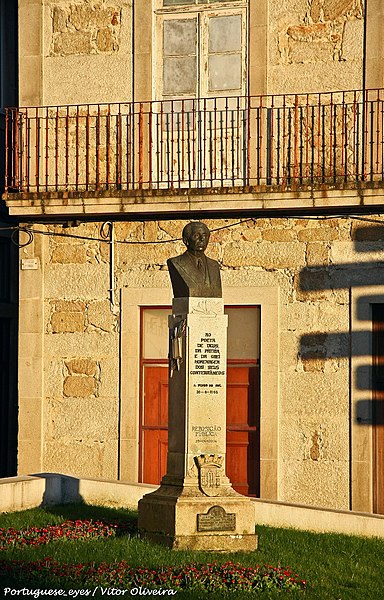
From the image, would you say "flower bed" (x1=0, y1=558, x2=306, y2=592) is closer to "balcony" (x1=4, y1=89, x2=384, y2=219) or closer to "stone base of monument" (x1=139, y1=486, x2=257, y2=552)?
"stone base of monument" (x1=139, y1=486, x2=257, y2=552)

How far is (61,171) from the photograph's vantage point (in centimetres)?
1848

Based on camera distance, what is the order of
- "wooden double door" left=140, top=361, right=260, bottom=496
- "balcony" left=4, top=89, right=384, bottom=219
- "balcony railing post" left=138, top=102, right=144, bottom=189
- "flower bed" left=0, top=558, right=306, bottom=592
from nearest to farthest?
"flower bed" left=0, top=558, right=306, bottom=592, "balcony" left=4, top=89, right=384, bottom=219, "wooden double door" left=140, top=361, right=260, bottom=496, "balcony railing post" left=138, top=102, right=144, bottom=189

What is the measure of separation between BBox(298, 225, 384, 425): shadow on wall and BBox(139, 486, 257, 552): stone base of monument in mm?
3864

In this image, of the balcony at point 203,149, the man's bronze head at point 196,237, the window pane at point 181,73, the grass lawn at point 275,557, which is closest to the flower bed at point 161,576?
the grass lawn at point 275,557

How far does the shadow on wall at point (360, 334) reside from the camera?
17.2m

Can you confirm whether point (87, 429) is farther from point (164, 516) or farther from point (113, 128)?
point (164, 516)

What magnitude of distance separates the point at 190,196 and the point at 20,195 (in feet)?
6.51

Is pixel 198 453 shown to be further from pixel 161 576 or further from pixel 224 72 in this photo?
pixel 224 72

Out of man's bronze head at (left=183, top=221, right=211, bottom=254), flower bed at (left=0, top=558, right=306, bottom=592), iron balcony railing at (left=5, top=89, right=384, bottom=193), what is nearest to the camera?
flower bed at (left=0, top=558, right=306, bottom=592)

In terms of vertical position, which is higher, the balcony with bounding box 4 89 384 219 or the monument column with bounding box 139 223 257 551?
the balcony with bounding box 4 89 384 219

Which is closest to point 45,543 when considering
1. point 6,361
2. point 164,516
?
point 164,516

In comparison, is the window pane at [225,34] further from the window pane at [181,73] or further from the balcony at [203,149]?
the balcony at [203,149]

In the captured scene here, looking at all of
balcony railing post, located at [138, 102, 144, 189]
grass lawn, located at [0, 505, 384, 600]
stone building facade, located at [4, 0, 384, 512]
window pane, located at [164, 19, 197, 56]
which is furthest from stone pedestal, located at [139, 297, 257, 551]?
window pane, located at [164, 19, 197, 56]

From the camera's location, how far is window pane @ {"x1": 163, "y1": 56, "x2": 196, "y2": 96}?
18.3m
